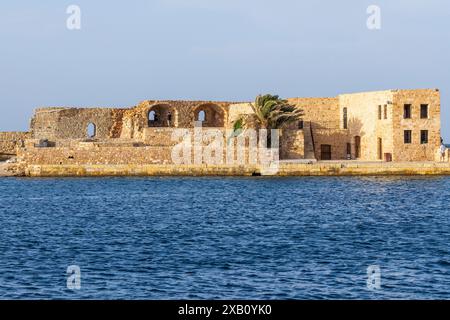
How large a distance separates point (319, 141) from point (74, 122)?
14.7m

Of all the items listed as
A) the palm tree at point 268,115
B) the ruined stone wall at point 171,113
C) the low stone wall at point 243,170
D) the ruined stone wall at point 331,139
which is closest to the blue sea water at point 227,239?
the low stone wall at point 243,170

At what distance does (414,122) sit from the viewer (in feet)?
143

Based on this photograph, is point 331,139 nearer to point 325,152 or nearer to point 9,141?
point 325,152

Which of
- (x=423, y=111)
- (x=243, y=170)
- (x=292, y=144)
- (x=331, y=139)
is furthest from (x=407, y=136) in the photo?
(x=243, y=170)

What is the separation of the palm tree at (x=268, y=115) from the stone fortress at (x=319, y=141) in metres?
0.66

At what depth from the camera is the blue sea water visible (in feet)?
53.5

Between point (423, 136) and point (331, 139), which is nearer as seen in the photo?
point (423, 136)

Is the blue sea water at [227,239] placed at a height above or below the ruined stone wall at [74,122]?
below

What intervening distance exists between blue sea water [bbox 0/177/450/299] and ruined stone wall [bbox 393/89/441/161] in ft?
7.99

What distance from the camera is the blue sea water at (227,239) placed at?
16297mm

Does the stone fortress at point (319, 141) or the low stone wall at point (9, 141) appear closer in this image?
the stone fortress at point (319, 141)

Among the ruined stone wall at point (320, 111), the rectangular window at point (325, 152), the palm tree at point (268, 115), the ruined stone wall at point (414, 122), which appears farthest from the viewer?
the ruined stone wall at point (320, 111)

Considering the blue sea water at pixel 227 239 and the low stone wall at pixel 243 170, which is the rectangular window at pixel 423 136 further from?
the blue sea water at pixel 227 239
